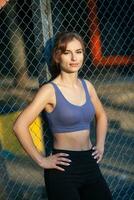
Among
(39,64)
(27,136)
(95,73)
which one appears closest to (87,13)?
(95,73)

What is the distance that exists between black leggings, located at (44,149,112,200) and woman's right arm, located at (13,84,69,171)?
0.06 metres

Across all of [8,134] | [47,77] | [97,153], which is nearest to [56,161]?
[97,153]

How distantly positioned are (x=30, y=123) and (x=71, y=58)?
52cm

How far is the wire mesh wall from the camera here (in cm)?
490

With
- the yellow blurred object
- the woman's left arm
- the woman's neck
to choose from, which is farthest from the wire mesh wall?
the woman's neck

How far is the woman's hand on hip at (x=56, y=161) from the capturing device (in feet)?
11.4

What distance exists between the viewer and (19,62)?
18.1 ft

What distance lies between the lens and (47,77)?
469 cm

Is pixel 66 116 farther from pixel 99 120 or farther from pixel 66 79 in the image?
pixel 99 120

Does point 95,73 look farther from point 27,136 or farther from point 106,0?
point 27,136

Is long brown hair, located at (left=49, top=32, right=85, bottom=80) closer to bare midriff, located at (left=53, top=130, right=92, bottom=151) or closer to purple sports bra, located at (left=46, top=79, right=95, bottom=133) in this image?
purple sports bra, located at (left=46, top=79, right=95, bottom=133)

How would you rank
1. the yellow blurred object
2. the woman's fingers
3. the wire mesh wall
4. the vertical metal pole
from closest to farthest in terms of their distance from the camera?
the woman's fingers
the vertical metal pole
the wire mesh wall
the yellow blurred object

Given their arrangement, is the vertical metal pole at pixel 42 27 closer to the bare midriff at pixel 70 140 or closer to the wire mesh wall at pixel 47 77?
the wire mesh wall at pixel 47 77

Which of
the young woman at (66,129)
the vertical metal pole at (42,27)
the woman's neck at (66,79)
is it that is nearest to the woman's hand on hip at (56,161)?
the young woman at (66,129)
